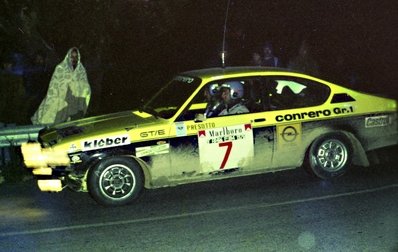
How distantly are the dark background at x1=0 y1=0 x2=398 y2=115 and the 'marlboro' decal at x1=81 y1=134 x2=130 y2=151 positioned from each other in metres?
7.49

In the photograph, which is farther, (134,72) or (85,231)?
(134,72)

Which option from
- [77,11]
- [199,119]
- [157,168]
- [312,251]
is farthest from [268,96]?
[77,11]

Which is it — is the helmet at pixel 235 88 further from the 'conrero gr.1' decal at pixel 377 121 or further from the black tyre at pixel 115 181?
the 'conrero gr.1' decal at pixel 377 121

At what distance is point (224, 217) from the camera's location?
6273 mm

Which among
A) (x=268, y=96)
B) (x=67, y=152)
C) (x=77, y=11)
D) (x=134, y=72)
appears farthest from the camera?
(x=134, y=72)

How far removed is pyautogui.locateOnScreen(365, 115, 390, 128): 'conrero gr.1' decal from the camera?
7902 mm

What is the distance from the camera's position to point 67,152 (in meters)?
6.73

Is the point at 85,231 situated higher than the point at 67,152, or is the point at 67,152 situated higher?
the point at 67,152

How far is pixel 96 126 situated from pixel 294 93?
256 cm

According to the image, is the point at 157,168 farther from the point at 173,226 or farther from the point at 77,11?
the point at 77,11

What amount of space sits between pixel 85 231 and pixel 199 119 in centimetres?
194

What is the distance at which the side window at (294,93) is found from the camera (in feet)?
24.8

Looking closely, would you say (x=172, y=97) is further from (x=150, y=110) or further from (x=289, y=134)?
(x=289, y=134)

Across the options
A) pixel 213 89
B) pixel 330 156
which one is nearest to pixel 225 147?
pixel 213 89
